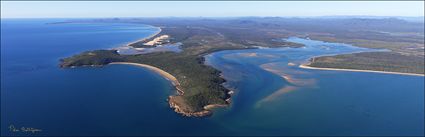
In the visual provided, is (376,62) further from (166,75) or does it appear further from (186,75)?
(166,75)

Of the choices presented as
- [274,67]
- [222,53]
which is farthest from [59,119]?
→ [222,53]
